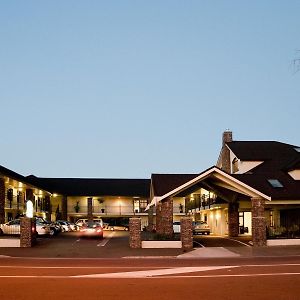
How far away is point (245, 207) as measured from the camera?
42812 mm

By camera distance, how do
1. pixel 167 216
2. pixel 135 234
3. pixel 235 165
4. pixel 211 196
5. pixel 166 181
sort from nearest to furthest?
pixel 135 234
pixel 167 216
pixel 166 181
pixel 211 196
pixel 235 165

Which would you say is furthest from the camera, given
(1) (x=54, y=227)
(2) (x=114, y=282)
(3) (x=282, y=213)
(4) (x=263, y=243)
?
(1) (x=54, y=227)

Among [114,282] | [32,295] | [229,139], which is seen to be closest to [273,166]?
[229,139]

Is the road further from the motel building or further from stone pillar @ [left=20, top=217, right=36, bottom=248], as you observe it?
the motel building

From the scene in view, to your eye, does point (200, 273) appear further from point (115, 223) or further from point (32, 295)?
point (115, 223)

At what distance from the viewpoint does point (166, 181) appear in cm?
3591

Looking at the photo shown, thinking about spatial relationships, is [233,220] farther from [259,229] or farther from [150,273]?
[150,273]

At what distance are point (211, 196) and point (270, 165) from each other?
A: 5.85 m

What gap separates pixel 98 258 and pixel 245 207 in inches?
761

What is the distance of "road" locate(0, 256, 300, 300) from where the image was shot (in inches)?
502

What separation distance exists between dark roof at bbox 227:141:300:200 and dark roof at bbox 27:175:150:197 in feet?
92.4

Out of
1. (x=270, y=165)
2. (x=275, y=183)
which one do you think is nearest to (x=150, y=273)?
(x=275, y=183)

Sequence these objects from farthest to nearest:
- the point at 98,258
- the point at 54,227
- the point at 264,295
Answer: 1. the point at 54,227
2. the point at 98,258
3. the point at 264,295

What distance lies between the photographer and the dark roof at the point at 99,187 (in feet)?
255
